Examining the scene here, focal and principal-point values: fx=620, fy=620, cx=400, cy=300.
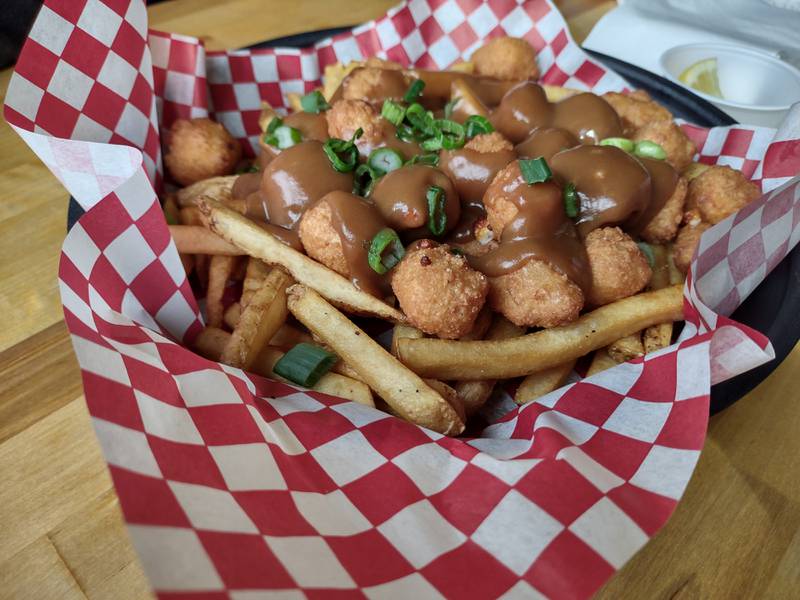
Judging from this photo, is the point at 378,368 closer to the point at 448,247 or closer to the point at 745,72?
the point at 448,247

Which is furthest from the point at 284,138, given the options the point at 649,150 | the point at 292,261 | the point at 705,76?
the point at 705,76

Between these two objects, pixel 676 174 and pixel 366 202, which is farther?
pixel 676 174

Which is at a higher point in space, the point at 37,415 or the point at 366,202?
the point at 366,202

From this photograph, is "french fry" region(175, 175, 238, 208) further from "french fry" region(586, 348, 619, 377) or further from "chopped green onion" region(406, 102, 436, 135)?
"french fry" region(586, 348, 619, 377)

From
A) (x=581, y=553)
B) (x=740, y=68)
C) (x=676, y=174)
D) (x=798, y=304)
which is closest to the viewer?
(x=581, y=553)

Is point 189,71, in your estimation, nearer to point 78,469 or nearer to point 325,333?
Result: point 325,333

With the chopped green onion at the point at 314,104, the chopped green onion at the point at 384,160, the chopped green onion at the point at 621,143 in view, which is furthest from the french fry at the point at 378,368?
the chopped green onion at the point at 621,143

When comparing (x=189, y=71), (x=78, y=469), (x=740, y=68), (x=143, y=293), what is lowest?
(x=78, y=469)

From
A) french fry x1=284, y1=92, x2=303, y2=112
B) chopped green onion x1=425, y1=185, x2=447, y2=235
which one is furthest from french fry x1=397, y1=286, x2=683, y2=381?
french fry x1=284, y1=92, x2=303, y2=112

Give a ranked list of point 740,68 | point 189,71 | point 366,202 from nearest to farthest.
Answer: point 366,202 → point 189,71 → point 740,68

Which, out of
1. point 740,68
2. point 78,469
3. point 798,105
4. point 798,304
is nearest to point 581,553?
point 798,304
